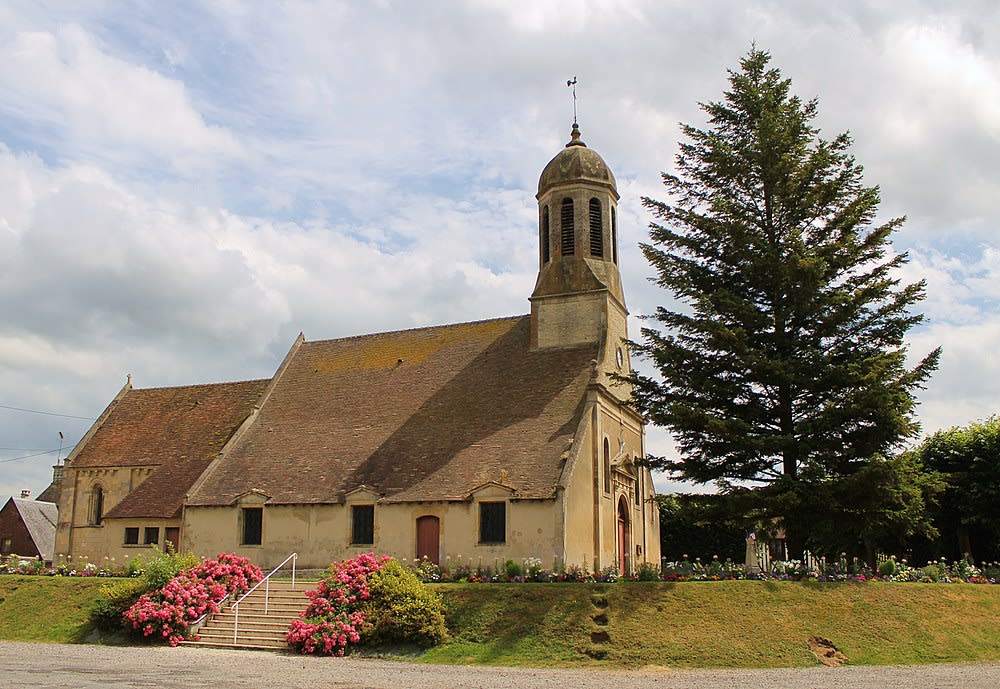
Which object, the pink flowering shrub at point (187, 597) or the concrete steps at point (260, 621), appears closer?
the concrete steps at point (260, 621)

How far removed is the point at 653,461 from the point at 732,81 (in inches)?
438

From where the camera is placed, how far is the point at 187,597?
72.5ft

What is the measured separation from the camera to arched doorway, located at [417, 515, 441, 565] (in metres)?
28.3

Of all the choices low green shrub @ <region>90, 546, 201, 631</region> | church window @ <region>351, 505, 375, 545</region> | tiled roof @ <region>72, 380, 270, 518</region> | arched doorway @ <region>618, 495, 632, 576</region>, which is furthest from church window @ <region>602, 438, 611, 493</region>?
tiled roof @ <region>72, 380, 270, 518</region>

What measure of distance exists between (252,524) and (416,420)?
6.83m

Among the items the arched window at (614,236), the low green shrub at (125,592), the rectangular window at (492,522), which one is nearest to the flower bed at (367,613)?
the low green shrub at (125,592)

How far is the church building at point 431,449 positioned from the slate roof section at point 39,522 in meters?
20.3

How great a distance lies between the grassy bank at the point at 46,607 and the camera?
22.9m

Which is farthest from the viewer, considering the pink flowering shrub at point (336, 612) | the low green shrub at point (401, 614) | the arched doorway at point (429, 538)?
the arched doorway at point (429, 538)

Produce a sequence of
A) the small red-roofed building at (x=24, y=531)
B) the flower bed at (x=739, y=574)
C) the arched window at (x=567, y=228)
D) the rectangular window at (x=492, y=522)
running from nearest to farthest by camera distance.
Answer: the flower bed at (x=739, y=574), the rectangular window at (x=492, y=522), the arched window at (x=567, y=228), the small red-roofed building at (x=24, y=531)

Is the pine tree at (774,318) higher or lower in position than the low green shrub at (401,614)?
higher

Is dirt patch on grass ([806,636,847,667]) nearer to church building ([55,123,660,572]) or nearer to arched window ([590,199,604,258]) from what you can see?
church building ([55,123,660,572])

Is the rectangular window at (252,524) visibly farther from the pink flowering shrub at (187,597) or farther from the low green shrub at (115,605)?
the low green shrub at (115,605)

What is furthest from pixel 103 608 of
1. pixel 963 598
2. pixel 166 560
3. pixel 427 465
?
pixel 963 598
